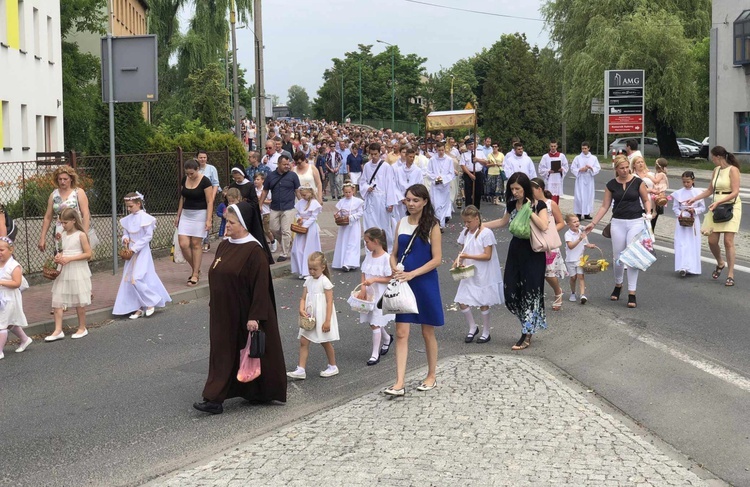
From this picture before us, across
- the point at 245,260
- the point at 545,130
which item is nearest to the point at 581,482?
the point at 245,260

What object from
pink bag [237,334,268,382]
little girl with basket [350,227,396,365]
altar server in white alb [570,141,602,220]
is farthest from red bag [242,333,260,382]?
altar server in white alb [570,141,602,220]

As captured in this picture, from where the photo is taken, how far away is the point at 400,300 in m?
7.81

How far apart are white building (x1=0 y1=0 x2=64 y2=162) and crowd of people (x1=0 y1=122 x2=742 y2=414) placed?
44.2 feet

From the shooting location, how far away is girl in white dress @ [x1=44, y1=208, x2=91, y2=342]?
10781mm

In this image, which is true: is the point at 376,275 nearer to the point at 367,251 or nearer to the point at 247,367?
the point at 247,367

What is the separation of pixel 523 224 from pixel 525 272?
0.48 metres

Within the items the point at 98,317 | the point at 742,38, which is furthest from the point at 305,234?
the point at 742,38

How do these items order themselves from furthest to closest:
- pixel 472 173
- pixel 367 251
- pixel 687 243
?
pixel 472 173
pixel 687 243
pixel 367 251

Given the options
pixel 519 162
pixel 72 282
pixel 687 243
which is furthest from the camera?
pixel 519 162

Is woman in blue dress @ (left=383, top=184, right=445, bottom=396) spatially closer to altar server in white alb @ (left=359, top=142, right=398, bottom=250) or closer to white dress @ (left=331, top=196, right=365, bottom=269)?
white dress @ (left=331, top=196, right=365, bottom=269)

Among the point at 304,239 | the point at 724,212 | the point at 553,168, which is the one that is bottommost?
the point at 304,239

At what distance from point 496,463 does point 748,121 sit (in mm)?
48905

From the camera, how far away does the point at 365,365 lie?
925cm

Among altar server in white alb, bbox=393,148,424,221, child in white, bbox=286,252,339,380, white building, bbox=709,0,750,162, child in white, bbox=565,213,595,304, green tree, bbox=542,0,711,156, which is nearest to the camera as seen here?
child in white, bbox=286,252,339,380
